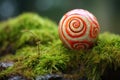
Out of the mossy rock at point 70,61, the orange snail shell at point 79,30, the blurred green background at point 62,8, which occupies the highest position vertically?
the blurred green background at point 62,8

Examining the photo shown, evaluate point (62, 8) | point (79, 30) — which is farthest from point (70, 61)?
point (62, 8)

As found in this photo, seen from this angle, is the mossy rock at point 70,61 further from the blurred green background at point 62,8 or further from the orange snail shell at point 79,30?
the blurred green background at point 62,8

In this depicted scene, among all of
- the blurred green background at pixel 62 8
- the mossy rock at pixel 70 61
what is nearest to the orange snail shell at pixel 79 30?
the mossy rock at pixel 70 61

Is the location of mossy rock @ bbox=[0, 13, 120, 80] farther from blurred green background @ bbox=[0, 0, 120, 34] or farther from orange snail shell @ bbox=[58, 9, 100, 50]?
blurred green background @ bbox=[0, 0, 120, 34]

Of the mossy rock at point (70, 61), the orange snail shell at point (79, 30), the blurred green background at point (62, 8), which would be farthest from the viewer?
the blurred green background at point (62, 8)

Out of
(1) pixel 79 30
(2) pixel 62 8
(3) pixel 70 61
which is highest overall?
(2) pixel 62 8

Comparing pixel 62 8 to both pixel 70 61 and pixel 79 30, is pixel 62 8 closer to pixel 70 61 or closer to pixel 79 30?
pixel 79 30
